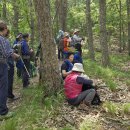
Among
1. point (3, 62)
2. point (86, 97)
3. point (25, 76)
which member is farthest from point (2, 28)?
point (25, 76)

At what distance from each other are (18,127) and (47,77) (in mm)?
2176

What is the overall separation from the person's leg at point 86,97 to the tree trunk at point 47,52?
→ 715 mm

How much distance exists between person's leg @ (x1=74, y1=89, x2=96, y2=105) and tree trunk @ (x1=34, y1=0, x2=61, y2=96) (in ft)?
2.34

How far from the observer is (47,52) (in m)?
8.54

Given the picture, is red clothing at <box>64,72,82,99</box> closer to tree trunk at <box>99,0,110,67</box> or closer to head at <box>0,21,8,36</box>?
head at <box>0,21,8,36</box>

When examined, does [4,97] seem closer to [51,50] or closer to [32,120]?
[32,120]

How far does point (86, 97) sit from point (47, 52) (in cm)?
163

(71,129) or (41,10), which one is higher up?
(41,10)

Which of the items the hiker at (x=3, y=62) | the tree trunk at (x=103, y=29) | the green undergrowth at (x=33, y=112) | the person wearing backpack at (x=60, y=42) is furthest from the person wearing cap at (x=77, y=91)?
the tree trunk at (x=103, y=29)

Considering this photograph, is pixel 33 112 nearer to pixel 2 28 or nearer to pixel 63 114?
pixel 63 114

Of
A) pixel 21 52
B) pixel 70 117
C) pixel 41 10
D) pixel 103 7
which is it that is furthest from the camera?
pixel 103 7

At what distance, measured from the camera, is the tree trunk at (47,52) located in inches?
329

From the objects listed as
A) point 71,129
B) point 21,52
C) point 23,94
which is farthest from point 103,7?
point 71,129

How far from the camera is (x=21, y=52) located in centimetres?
1047
